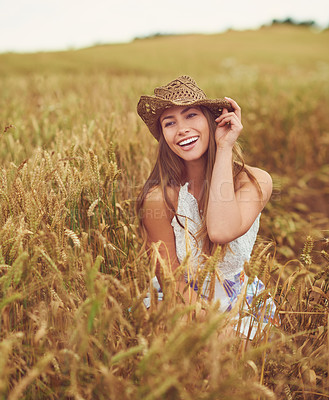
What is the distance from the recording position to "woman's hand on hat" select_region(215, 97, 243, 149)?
1.47m

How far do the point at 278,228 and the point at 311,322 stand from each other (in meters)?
1.31

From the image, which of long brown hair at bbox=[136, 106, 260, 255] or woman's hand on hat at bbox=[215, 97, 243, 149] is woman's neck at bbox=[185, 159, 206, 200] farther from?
woman's hand on hat at bbox=[215, 97, 243, 149]

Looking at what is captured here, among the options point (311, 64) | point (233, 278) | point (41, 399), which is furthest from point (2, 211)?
point (311, 64)

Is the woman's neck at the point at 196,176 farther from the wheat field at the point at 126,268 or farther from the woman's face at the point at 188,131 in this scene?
the wheat field at the point at 126,268

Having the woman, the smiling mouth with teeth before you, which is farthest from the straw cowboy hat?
the smiling mouth with teeth

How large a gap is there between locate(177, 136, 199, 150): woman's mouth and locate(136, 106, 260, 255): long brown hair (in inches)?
3.1

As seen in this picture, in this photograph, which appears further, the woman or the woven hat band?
the woven hat band

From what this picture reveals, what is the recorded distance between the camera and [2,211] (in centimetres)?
134

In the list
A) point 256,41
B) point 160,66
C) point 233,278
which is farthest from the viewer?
point 256,41

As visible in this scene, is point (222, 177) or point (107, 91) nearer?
point (222, 177)

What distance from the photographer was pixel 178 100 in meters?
1.51

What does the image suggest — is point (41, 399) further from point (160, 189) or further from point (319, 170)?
point (319, 170)

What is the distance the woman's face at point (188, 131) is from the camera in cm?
156

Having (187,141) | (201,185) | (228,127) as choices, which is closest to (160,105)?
(187,141)
